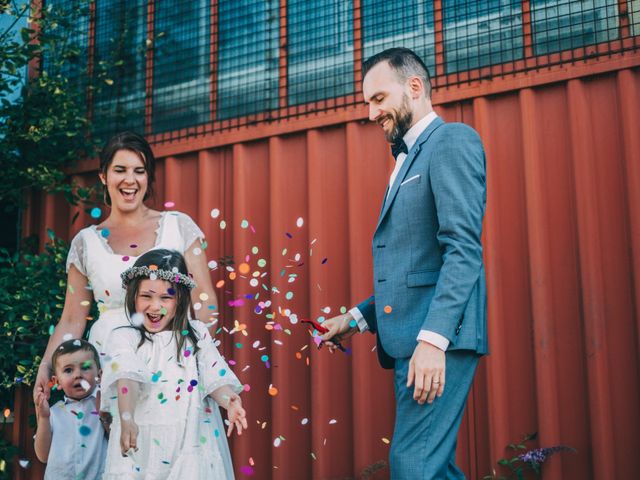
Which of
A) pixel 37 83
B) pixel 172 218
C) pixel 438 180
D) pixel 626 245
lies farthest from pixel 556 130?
pixel 37 83

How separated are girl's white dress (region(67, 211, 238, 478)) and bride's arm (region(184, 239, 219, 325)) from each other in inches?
1.9

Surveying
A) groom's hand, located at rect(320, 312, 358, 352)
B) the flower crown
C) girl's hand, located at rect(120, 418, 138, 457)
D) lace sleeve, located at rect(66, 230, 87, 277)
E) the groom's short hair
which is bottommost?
girl's hand, located at rect(120, 418, 138, 457)

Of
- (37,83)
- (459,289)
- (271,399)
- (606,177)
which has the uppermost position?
(37,83)

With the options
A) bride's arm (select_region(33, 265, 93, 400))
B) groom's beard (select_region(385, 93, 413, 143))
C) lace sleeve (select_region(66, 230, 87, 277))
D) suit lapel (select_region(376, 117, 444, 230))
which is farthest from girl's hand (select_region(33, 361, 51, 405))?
groom's beard (select_region(385, 93, 413, 143))

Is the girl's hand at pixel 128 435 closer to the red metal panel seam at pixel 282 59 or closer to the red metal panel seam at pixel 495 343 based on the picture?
the red metal panel seam at pixel 495 343

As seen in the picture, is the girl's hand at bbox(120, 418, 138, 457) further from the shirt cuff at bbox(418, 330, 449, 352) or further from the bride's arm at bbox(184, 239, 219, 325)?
the shirt cuff at bbox(418, 330, 449, 352)

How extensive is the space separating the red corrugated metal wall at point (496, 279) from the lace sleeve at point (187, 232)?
0.24m

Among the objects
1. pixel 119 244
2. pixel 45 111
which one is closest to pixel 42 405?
pixel 119 244

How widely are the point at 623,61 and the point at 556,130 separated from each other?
409mm

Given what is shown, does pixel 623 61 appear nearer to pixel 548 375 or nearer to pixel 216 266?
pixel 548 375

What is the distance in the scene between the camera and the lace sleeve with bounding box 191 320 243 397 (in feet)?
10.5

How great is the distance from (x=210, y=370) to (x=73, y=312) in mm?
857

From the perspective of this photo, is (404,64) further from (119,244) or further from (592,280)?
(119,244)

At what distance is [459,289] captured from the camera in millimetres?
2102
